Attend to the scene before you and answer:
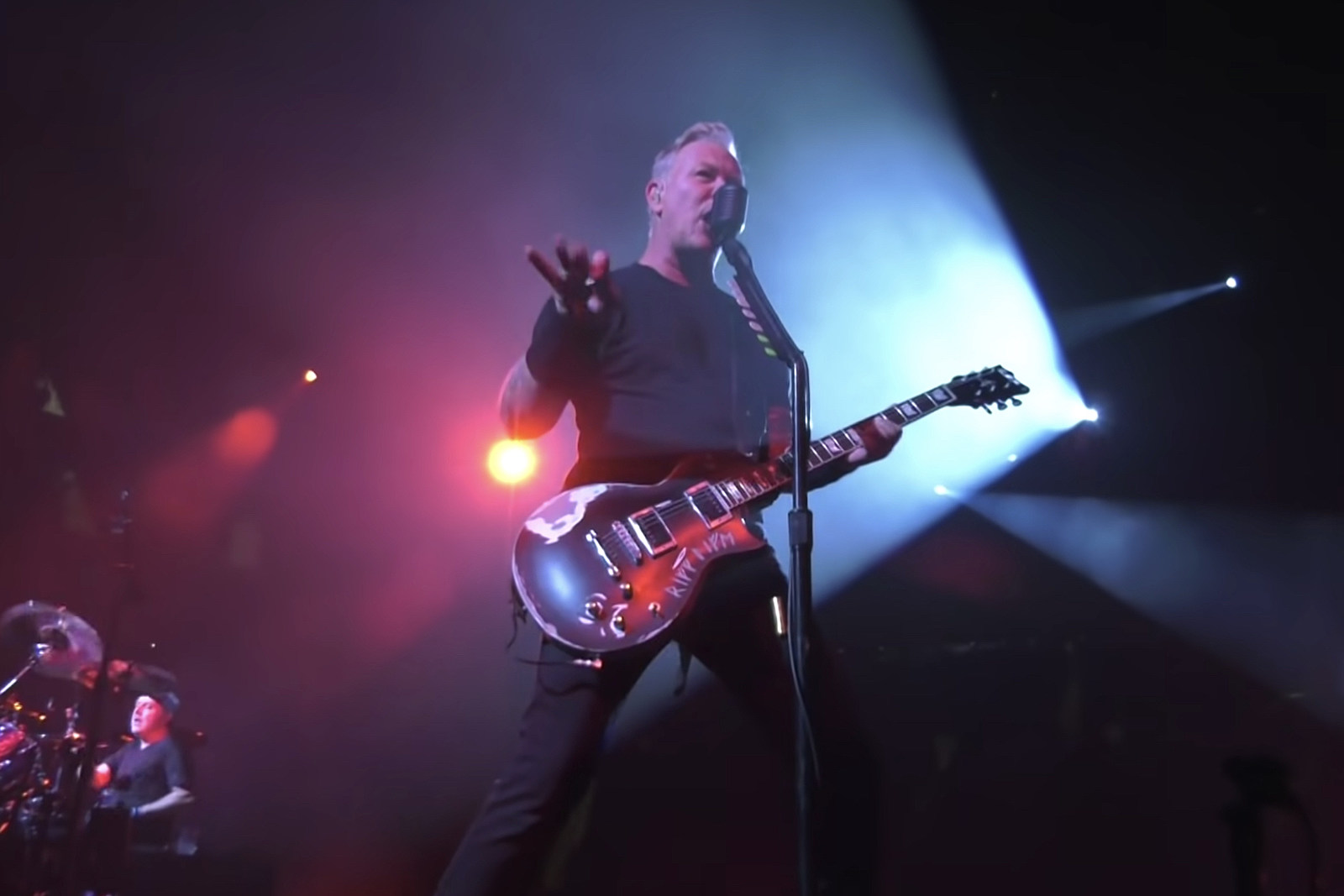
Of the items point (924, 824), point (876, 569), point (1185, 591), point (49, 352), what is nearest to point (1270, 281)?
point (1185, 591)

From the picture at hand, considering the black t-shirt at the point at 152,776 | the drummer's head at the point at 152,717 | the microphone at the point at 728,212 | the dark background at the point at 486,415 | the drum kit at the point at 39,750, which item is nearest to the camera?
the microphone at the point at 728,212

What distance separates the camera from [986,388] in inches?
108

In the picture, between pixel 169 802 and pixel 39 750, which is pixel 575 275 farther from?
pixel 169 802

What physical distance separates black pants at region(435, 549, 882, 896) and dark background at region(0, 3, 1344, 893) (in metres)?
1.61

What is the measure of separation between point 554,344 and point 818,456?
0.74 metres

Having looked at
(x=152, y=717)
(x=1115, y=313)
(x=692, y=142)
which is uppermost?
(x=692, y=142)

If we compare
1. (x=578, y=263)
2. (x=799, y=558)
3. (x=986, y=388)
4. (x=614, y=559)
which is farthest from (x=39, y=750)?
(x=986, y=388)

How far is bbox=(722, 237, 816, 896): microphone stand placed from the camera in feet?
5.58

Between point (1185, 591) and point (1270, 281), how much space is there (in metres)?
1.69

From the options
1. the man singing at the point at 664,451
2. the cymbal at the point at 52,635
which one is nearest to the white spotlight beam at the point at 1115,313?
the man singing at the point at 664,451

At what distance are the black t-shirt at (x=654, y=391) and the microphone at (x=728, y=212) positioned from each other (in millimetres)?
348

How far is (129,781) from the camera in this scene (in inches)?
213

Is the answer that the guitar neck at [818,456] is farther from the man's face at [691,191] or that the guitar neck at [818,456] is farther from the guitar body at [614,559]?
the man's face at [691,191]

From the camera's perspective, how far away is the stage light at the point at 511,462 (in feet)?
16.4
